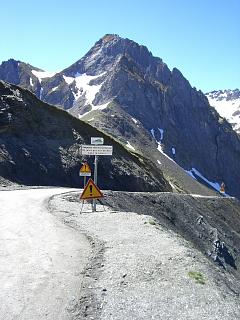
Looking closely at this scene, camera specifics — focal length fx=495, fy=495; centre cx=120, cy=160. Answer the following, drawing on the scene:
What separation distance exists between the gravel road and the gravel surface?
1.10 ft

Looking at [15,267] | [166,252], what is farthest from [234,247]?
[15,267]

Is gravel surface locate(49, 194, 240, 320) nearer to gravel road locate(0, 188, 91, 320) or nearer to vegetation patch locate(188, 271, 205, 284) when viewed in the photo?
vegetation patch locate(188, 271, 205, 284)

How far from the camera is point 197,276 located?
1109 centimetres

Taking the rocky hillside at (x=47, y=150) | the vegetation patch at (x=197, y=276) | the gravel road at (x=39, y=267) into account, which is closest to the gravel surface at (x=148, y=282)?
the vegetation patch at (x=197, y=276)

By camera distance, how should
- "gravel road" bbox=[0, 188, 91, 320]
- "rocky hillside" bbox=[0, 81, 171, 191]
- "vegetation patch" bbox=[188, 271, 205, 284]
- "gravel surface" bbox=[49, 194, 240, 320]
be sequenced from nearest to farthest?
"gravel road" bbox=[0, 188, 91, 320] < "gravel surface" bbox=[49, 194, 240, 320] < "vegetation patch" bbox=[188, 271, 205, 284] < "rocky hillside" bbox=[0, 81, 171, 191]

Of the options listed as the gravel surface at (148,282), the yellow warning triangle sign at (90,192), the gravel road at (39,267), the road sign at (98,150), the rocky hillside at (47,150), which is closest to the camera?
the gravel road at (39,267)

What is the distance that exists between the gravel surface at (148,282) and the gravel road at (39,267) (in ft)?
1.10

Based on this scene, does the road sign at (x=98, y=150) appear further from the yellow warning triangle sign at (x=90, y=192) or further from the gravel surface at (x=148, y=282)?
the gravel surface at (x=148, y=282)

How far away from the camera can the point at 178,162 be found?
651 ft

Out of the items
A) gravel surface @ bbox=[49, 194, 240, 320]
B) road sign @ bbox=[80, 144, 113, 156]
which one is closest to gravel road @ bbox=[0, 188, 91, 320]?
gravel surface @ bbox=[49, 194, 240, 320]

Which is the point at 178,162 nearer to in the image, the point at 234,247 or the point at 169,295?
the point at 234,247

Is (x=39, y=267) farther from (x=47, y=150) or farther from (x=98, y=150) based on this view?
(x=47, y=150)

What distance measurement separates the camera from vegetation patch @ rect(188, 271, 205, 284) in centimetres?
1075

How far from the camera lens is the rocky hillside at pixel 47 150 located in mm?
46688
